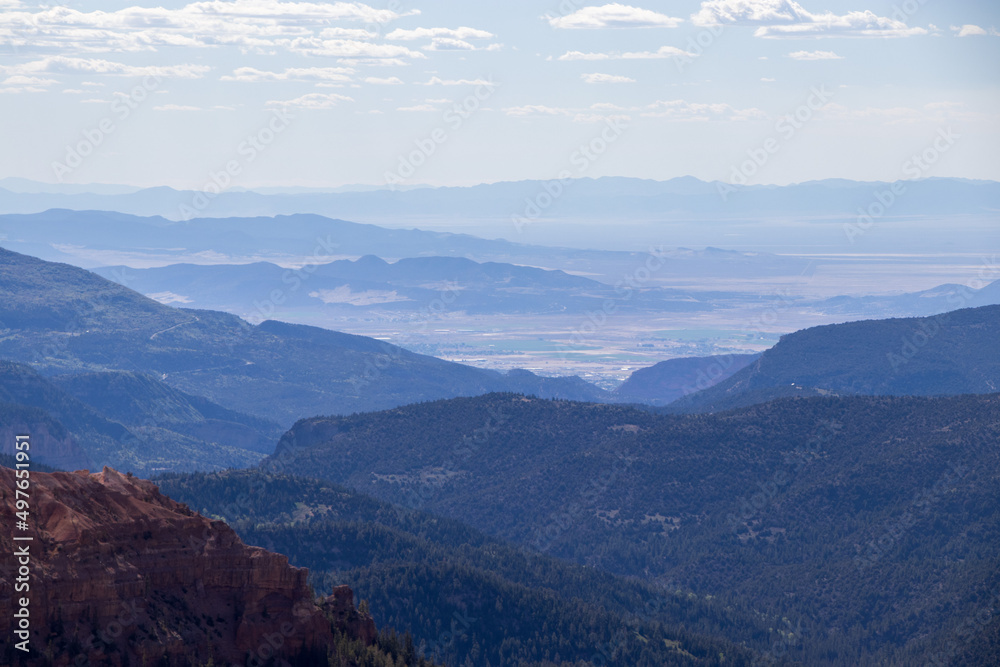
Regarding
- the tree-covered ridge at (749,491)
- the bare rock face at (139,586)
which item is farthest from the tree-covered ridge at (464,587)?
the bare rock face at (139,586)

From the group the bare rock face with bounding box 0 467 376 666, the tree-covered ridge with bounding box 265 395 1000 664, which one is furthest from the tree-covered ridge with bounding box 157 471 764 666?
Answer: the bare rock face with bounding box 0 467 376 666

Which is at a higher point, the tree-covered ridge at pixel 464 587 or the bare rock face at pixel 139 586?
the bare rock face at pixel 139 586

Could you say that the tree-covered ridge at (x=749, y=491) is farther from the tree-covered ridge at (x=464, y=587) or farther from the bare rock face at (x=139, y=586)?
the bare rock face at (x=139, y=586)

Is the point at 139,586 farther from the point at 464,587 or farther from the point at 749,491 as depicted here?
the point at 749,491

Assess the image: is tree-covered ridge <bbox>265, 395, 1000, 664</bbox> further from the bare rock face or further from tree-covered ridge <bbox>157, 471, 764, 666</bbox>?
the bare rock face

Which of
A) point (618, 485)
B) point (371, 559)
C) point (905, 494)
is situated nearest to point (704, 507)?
point (618, 485)

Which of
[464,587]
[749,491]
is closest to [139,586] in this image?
[464,587]
